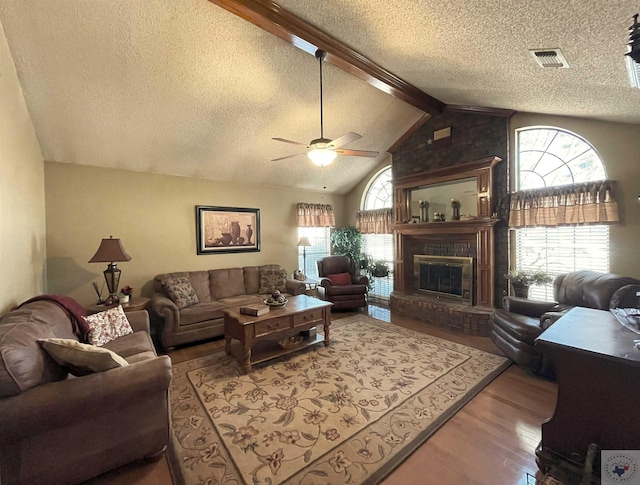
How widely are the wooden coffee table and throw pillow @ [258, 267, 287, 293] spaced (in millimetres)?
1302

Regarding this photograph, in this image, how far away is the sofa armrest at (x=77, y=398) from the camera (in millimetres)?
1424

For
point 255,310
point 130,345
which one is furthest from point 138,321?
point 255,310

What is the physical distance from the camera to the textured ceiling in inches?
83.4

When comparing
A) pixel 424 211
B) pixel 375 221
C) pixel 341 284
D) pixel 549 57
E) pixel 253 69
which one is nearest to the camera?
pixel 549 57

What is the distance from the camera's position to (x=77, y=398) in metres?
1.55

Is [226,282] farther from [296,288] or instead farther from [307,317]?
[307,317]

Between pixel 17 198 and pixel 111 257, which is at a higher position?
pixel 17 198

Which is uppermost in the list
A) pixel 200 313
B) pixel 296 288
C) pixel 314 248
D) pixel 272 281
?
pixel 314 248

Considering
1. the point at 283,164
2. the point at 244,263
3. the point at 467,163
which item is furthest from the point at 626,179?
the point at 244,263

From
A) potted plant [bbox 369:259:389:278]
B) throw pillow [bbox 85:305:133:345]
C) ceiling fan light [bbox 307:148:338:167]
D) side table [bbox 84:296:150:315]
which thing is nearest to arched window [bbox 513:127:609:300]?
potted plant [bbox 369:259:389:278]

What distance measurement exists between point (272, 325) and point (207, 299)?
1894 millimetres

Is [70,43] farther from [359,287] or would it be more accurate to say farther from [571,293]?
[571,293]

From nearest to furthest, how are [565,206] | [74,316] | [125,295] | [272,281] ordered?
1. [74,316]
2. [565,206]
3. [125,295]
4. [272,281]

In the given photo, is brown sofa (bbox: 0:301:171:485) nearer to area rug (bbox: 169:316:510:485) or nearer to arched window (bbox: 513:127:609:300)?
area rug (bbox: 169:316:510:485)
